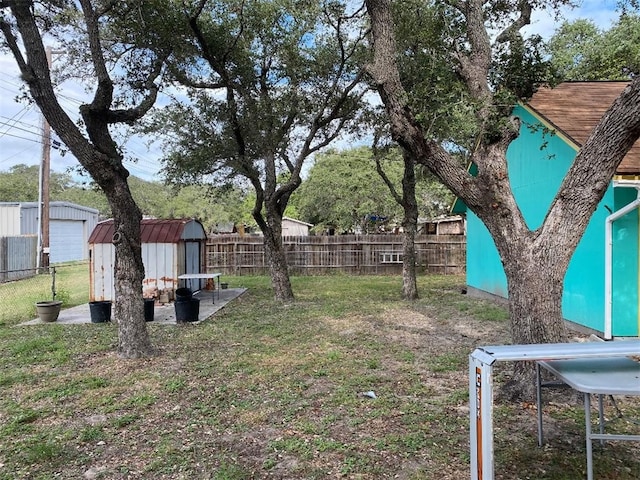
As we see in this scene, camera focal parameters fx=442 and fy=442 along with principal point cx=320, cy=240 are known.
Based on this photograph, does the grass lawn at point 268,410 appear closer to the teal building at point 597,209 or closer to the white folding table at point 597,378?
the white folding table at point 597,378

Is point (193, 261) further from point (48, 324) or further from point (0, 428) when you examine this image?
point (0, 428)

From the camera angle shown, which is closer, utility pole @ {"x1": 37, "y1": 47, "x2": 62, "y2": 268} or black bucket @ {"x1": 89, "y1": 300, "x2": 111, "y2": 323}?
black bucket @ {"x1": 89, "y1": 300, "x2": 111, "y2": 323}

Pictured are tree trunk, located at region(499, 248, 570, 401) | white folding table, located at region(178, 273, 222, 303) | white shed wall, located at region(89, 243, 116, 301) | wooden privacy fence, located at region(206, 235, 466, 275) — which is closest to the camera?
tree trunk, located at region(499, 248, 570, 401)

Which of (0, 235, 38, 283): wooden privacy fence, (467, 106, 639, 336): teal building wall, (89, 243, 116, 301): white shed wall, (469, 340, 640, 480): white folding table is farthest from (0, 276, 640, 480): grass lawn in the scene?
(0, 235, 38, 283): wooden privacy fence

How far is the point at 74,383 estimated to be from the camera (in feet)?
17.2

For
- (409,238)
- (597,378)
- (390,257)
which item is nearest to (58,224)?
(390,257)

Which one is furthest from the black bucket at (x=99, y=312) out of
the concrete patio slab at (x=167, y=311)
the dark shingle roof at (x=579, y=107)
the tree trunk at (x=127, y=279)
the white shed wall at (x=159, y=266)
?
the dark shingle roof at (x=579, y=107)

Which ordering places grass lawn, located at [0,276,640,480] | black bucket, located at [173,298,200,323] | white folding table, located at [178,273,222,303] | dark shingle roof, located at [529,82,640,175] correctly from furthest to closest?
white folding table, located at [178,273,222,303], black bucket, located at [173,298,200,323], dark shingle roof, located at [529,82,640,175], grass lawn, located at [0,276,640,480]

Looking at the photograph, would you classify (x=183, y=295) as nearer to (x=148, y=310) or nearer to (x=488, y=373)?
(x=148, y=310)

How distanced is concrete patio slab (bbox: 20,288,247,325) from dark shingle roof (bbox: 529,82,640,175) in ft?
25.3

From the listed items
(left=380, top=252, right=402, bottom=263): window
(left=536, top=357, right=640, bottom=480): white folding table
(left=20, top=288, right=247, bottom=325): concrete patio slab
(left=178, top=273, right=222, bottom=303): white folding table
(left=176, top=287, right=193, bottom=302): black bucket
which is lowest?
(left=20, top=288, right=247, bottom=325): concrete patio slab

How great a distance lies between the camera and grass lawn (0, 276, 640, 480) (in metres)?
3.28

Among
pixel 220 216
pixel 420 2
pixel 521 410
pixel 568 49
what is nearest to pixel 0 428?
pixel 521 410

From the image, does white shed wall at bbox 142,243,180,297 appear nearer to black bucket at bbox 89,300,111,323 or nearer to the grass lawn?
black bucket at bbox 89,300,111,323
